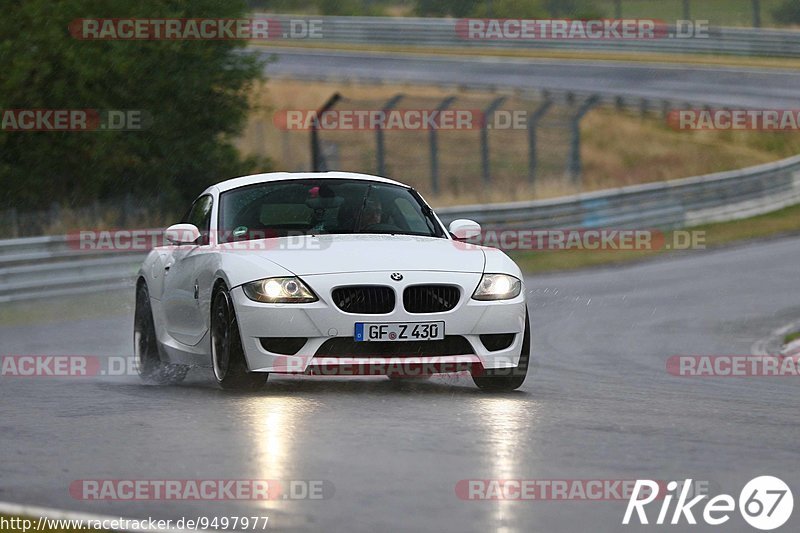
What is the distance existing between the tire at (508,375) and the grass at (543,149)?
23078mm

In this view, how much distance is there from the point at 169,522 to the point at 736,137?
128ft

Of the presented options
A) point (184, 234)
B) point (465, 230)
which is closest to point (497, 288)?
point (465, 230)

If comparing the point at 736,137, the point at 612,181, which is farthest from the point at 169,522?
the point at 736,137

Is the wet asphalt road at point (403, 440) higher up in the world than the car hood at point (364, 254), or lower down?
lower down

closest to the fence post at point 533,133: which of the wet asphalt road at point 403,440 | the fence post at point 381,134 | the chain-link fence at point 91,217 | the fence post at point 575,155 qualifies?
the fence post at point 575,155

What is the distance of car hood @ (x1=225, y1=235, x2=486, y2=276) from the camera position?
9.50 meters

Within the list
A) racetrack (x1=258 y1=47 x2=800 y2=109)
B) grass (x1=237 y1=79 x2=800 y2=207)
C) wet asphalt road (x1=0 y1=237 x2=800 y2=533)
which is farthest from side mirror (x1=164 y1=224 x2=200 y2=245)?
racetrack (x1=258 y1=47 x2=800 y2=109)

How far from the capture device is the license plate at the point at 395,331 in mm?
9328

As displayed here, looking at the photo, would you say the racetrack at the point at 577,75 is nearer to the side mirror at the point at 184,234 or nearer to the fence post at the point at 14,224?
the fence post at the point at 14,224

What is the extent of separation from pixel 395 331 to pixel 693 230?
20362 millimetres

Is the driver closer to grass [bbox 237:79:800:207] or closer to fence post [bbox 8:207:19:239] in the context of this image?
fence post [bbox 8:207:19:239]

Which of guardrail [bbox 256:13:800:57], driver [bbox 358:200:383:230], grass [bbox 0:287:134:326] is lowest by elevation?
grass [bbox 0:287:134:326]

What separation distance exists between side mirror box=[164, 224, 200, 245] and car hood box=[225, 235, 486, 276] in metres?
0.54

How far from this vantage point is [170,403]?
373 inches
